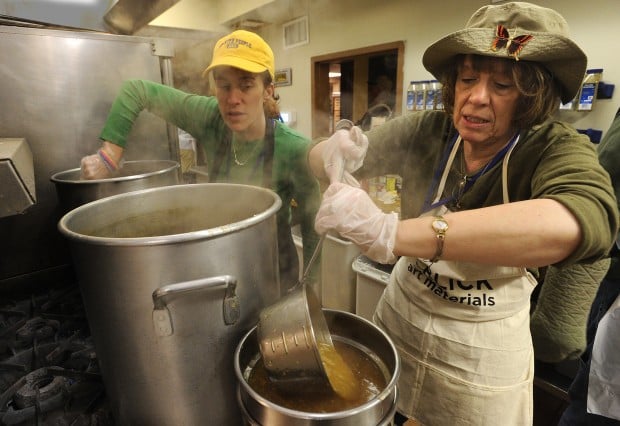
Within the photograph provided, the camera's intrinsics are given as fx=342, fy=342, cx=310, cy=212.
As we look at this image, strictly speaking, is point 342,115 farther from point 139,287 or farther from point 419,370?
point 139,287

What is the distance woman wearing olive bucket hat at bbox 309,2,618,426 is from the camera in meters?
0.69

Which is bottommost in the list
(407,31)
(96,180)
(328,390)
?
(328,390)

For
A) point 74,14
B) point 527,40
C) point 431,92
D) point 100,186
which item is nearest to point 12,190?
point 100,186

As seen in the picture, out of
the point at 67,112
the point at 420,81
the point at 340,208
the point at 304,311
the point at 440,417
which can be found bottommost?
the point at 440,417

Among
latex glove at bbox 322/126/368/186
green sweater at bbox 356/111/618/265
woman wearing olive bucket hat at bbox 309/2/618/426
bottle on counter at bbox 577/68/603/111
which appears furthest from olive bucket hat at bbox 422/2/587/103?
bottle on counter at bbox 577/68/603/111

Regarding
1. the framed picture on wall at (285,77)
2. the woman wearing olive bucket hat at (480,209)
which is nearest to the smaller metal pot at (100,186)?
the woman wearing olive bucket hat at (480,209)

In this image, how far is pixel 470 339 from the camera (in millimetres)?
1064

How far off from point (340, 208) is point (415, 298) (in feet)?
1.80

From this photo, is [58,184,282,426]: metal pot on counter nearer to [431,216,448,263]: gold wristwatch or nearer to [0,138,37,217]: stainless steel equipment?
[0,138,37,217]: stainless steel equipment

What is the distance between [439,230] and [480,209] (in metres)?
0.09

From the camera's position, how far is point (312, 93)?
440 cm

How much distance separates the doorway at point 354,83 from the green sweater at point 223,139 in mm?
2144

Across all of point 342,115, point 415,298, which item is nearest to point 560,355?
point 415,298

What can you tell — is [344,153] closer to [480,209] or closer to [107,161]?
[480,209]
